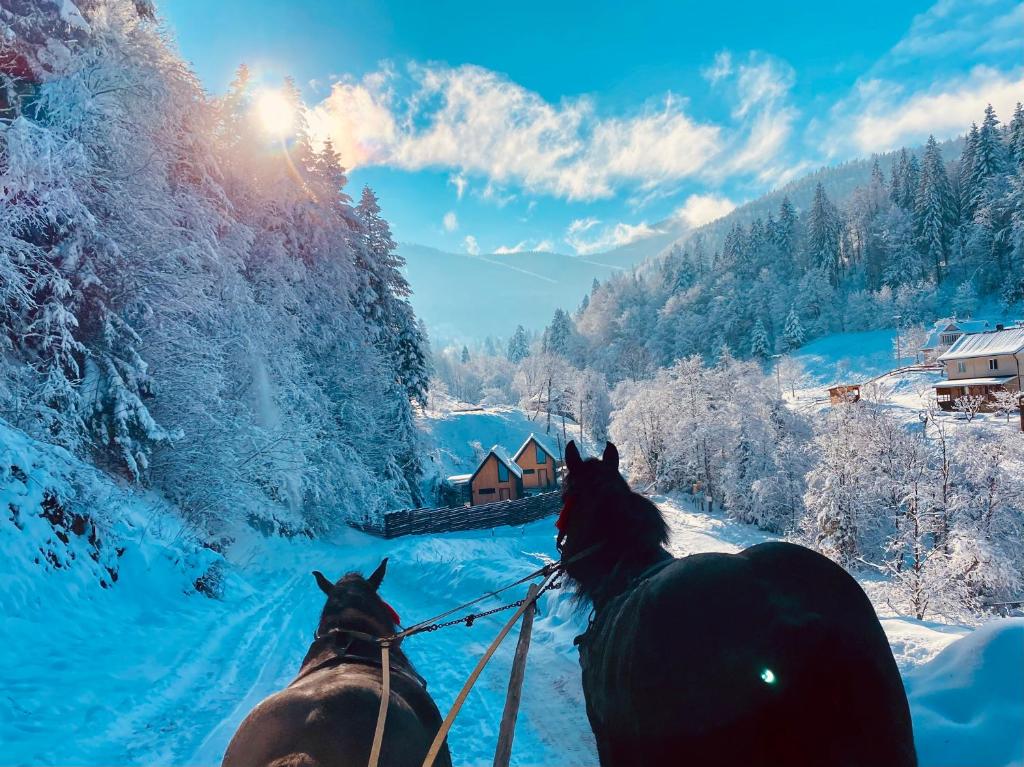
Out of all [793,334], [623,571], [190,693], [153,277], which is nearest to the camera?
[623,571]

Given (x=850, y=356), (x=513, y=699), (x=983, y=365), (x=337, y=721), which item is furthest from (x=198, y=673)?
(x=850, y=356)

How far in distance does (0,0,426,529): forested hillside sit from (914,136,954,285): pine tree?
88632 millimetres

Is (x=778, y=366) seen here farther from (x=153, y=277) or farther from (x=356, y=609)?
(x=356, y=609)

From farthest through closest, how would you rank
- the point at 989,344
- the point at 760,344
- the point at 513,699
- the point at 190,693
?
1. the point at 760,344
2. the point at 989,344
3. the point at 190,693
4. the point at 513,699

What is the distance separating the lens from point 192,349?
11453 mm

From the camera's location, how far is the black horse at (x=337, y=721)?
87.7 inches

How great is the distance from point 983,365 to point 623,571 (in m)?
53.8

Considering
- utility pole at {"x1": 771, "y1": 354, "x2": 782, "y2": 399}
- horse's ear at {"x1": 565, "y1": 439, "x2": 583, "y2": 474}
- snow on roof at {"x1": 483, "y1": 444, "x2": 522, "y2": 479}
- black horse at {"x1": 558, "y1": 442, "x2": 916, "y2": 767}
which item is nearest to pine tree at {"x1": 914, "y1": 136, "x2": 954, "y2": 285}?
utility pole at {"x1": 771, "y1": 354, "x2": 782, "y2": 399}

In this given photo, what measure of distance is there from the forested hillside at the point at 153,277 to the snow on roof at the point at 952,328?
69.8m

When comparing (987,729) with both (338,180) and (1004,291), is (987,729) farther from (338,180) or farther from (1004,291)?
(1004,291)

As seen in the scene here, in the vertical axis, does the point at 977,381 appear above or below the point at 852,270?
below

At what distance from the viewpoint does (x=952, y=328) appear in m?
57.2

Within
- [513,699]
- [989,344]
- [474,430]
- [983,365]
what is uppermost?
[989,344]

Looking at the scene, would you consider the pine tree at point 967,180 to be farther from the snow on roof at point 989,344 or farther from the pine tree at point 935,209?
the snow on roof at point 989,344
